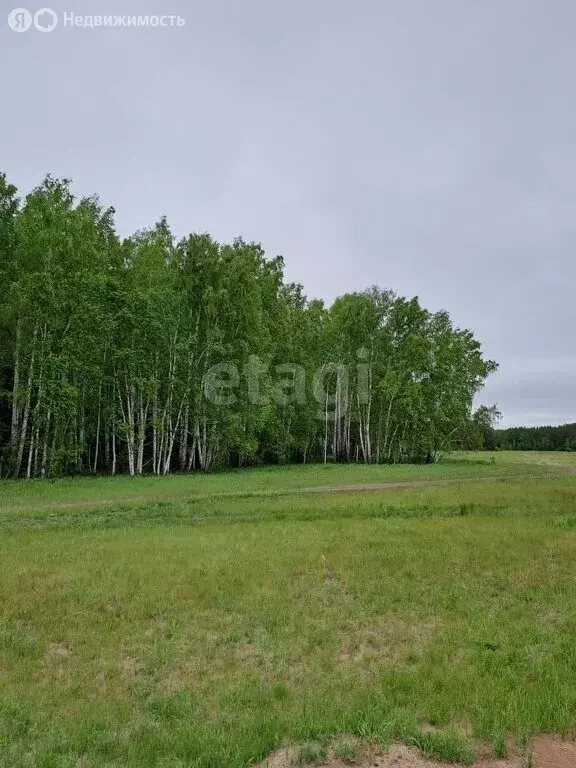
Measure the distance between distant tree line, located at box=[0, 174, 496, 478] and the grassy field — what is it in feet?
55.3

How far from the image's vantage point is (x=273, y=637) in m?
7.39

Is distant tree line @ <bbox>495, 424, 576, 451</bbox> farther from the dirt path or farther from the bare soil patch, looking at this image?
the bare soil patch

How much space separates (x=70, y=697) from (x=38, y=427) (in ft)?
81.8

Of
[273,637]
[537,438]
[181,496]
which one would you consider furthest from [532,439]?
[273,637]

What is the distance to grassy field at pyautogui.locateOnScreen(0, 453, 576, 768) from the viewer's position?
16.1ft

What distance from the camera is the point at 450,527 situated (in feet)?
46.8

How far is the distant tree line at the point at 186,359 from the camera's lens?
28969mm

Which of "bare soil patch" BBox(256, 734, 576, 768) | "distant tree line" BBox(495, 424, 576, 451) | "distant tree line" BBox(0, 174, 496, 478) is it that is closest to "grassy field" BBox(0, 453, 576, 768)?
"bare soil patch" BBox(256, 734, 576, 768)

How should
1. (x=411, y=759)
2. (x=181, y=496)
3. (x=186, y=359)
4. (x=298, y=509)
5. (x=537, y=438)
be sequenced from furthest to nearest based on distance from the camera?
(x=537, y=438)
(x=186, y=359)
(x=181, y=496)
(x=298, y=509)
(x=411, y=759)

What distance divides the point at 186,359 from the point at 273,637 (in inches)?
1154

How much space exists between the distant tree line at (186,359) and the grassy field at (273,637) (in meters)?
16.9

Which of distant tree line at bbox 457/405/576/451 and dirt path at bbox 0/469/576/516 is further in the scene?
distant tree line at bbox 457/405/576/451

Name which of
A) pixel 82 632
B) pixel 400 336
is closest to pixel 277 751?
pixel 82 632

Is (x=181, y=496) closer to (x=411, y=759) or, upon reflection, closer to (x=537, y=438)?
(x=411, y=759)
